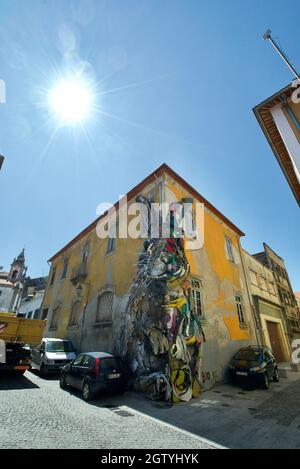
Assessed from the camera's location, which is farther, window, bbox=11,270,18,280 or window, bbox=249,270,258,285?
window, bbox=11,270,18,280

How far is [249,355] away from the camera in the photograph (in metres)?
9.84

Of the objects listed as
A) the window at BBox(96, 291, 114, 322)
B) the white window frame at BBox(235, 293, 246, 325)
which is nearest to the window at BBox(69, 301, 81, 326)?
the window at BBox(96, 291, 114, 322)

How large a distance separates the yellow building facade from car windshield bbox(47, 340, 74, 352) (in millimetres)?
839

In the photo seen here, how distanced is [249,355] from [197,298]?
338 cm

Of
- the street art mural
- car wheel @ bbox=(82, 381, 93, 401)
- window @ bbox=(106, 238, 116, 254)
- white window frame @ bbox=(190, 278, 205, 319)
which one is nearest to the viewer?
car wheel @ bbox=(82, 381, 93, 401)

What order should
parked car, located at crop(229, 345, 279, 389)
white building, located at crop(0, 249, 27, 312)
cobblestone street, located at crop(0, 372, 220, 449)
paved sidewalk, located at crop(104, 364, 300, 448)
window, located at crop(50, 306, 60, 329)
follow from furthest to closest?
white building, located at crop(0, 249, 27, 312), window, located at crop(50, 306, 60, 329), parked car, located at crop(229, 345, 279, 389), paved sidewalk, located at crop(104, 364, 300, 448), cobblestone street, located at crop(0, 372, 220, 449)

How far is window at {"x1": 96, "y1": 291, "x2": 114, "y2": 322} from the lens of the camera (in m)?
11.0

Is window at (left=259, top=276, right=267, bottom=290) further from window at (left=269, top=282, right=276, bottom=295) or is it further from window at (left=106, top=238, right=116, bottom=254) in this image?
window at (left=106, top=238, right=116, bottom=254)

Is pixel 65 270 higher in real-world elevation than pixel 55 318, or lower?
higher

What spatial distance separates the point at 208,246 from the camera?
39.2ft

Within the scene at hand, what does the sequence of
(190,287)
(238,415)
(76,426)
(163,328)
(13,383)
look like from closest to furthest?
(76,426) < (238,415) < (163,328) < (13,383) < (190,287)

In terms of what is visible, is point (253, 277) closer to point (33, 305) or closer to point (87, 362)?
point (87, 362)

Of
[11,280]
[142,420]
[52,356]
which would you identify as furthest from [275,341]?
[11,280]

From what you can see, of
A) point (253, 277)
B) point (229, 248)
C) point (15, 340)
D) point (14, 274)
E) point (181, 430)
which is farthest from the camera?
point (14, 274)
